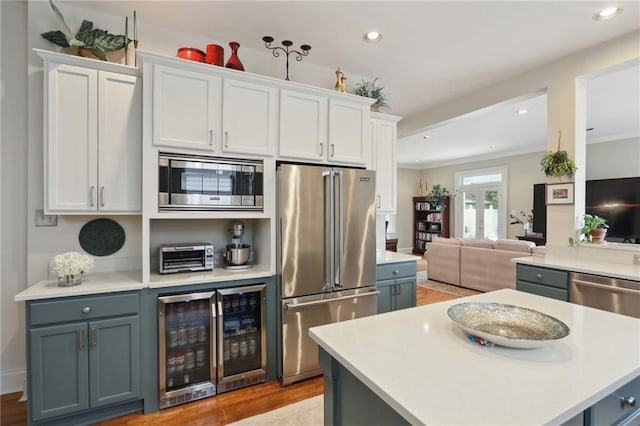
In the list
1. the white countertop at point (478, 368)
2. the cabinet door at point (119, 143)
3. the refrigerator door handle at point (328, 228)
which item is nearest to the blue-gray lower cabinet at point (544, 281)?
the white countertop at point (478, 368)

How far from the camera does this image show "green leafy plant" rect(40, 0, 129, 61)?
2221mm

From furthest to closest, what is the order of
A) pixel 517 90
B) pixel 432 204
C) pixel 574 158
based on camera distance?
pixel 432 204 → pixel 517 90 → pixel 574 158

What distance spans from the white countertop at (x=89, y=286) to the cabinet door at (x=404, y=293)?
227cm

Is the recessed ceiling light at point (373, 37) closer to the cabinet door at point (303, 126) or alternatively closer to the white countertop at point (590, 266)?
the cabinet door at point (303, 126)

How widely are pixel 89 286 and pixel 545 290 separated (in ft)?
11.7

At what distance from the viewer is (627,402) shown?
3.39 ft

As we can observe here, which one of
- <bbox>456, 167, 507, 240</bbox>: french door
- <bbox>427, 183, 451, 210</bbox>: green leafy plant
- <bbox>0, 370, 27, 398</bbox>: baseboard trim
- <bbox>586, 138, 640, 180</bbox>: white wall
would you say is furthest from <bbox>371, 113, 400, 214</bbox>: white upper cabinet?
<bbox>427, 183, 451, 210</bbox>: green leafy plant

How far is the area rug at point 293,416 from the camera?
202cm

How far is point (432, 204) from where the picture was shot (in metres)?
9.47

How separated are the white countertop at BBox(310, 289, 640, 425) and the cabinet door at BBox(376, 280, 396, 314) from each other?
64.5 inches

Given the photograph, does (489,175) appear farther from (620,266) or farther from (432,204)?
(620,266)

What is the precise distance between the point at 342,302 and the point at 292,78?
2.28m

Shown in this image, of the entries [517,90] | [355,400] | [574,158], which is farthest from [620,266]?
[355,400]

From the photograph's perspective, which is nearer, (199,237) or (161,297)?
(161,297)
